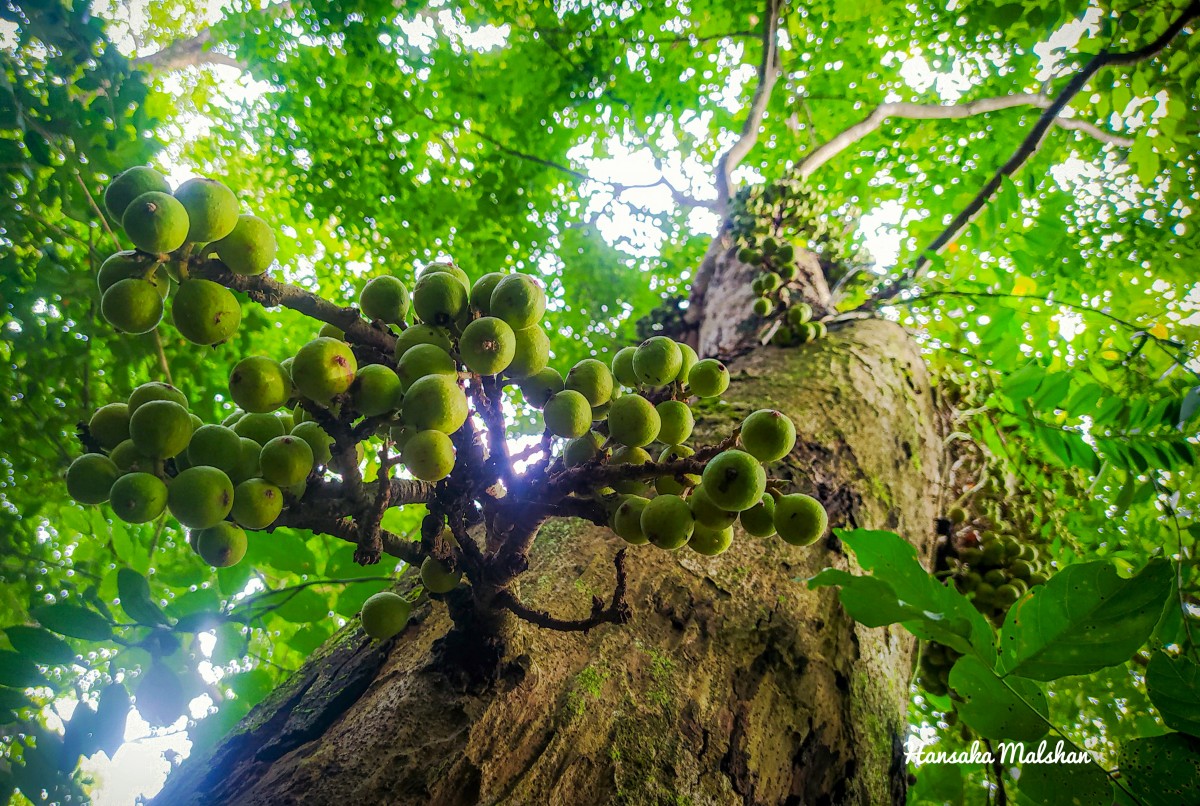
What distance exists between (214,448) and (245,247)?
1.27 feet

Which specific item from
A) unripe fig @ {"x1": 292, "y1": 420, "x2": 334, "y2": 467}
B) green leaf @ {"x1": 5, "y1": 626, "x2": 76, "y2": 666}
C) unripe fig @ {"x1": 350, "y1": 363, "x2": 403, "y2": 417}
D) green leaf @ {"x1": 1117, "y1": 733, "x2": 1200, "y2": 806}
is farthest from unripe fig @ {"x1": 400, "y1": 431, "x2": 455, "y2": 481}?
green leaf @ {"x1": 1117, "y1": 733, "x2": 1200, "y2": 806}

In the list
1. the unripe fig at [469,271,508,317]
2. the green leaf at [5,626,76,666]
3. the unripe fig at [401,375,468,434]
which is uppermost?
the unripe fig at [469,271,508,317]

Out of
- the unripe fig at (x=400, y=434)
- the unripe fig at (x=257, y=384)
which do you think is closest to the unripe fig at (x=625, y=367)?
the unripe fig at (x=400, y=434)

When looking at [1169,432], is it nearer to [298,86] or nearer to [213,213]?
[213,213]

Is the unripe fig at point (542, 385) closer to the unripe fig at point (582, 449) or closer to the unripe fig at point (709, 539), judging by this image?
the unripe fig at point (582, 449)

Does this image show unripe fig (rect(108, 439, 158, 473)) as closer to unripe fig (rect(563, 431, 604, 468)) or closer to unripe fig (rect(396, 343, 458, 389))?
unripe fig (rect(396, 343, 458, 389))

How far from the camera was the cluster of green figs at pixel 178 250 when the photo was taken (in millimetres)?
1037

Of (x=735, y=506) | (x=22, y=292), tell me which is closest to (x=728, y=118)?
(x=22, y=292)

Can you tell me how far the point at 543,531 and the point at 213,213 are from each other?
113cm

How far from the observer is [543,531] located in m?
1.79

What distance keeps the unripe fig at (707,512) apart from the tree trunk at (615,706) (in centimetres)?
35

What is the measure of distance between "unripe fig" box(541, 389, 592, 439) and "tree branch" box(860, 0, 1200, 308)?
3302 mm

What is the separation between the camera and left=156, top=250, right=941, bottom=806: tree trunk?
3.64ft

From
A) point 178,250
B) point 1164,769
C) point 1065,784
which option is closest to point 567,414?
point 178,250
